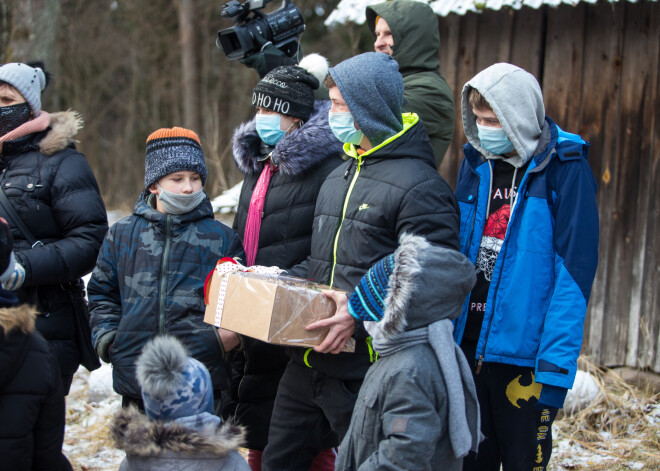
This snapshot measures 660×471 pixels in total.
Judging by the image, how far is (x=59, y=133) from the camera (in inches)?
140

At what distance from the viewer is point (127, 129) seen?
1912cm

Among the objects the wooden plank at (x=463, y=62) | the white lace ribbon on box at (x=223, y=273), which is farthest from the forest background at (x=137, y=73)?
the white lace ribbon on box at (x=223, y=273)

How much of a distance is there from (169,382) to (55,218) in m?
1.60

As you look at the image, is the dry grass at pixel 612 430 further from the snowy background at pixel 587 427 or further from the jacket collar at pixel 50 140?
the jacket collar at pixel 50 140

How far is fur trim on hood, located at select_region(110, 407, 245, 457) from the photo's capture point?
224cm

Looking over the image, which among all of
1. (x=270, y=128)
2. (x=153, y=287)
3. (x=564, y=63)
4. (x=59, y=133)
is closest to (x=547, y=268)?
(x=270, y=128)

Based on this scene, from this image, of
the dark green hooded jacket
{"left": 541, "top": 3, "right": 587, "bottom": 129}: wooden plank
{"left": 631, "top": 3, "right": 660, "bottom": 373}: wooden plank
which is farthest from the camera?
{"left": 541, "top": 3, "right": 587, "bottom": 129}: wooden plank

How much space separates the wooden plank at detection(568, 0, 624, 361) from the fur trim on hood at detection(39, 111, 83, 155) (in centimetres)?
365

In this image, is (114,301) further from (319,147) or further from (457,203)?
(457,203)

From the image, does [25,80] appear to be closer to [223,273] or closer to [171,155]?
[171,155]

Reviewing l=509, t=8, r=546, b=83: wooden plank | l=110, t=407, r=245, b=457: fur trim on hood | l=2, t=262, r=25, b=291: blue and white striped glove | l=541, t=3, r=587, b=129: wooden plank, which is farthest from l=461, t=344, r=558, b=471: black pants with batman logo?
l=509, t=8, r=546, b=83: wooden plank

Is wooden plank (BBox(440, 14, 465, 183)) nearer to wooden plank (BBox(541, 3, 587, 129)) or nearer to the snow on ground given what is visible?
wooden plank (BBox(541, 3, 587, 129))

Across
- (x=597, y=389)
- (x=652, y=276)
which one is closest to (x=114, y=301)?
(x=597, y=389)

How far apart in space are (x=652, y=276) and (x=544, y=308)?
9.08 ft
